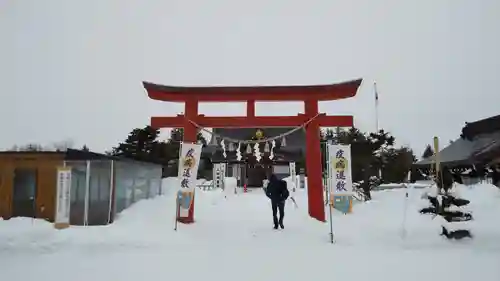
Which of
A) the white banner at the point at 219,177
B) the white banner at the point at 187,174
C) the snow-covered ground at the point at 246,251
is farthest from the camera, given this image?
the white banner at the point at 219,177

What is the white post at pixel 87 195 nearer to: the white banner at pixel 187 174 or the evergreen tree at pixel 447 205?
the white banner at pixel 187 174

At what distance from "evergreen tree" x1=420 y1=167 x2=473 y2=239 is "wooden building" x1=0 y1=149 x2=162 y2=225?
895cm

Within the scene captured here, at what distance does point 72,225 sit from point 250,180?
2650cm

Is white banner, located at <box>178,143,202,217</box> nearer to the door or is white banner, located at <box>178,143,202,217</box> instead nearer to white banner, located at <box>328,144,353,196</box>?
Result: white banner, located at <box>328,144,353,196</box>

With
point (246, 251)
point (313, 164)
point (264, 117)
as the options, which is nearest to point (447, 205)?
point (313, 164)

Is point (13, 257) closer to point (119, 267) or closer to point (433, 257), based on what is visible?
point (119, 267)

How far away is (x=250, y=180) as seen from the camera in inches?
1468

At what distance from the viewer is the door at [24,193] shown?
12055 mm

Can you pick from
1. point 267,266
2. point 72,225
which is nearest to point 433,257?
point 267,266

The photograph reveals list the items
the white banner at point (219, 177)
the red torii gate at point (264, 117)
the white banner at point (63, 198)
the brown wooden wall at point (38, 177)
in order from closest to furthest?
the white banner at point (63, 198) → the brown wooden wall at point (38, 177) → the red torii gate at point (264, 117) → the white banner at point (219, 177)

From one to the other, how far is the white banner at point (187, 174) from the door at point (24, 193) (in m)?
4.37

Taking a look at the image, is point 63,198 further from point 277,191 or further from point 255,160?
point 255,160

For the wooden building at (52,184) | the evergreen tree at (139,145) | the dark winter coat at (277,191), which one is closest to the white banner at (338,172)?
the dark winter coat at (277,191)

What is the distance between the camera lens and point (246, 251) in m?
8.51
